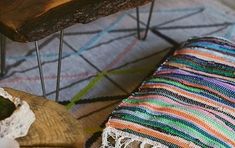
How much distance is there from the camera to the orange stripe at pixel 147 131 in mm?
1143

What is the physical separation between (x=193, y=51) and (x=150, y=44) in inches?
26.1

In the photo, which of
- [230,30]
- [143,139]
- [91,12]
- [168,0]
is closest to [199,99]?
[143,139]

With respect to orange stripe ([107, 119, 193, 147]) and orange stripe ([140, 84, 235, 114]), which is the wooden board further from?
orange stripe ([140, 84, 235, 114])

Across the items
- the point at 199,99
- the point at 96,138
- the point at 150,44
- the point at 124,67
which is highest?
the point at 150,44

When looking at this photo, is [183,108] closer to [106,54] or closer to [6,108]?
[6,108]

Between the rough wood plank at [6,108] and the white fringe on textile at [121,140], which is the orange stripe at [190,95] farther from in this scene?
the rough wood plank at [6,108]

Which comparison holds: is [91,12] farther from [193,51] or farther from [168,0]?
[168,0]

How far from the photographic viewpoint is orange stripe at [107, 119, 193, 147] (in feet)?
3.75

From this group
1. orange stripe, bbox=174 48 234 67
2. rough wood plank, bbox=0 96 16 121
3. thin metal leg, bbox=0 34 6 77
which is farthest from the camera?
thin metal leg, bbox=0 34 6 77

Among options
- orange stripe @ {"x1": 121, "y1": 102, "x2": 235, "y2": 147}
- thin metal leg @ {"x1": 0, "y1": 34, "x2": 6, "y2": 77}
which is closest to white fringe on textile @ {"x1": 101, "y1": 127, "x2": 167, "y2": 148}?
Answer: orange stripe @ {"x1": 121, "y1": 102, "x2": 235, "y2": 147}

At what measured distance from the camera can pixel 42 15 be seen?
1.24 meters

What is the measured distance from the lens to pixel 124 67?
1972 millimetres

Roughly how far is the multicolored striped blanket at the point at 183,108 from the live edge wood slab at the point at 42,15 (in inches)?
11.8

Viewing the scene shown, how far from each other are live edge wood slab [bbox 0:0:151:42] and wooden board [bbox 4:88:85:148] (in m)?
0.21
